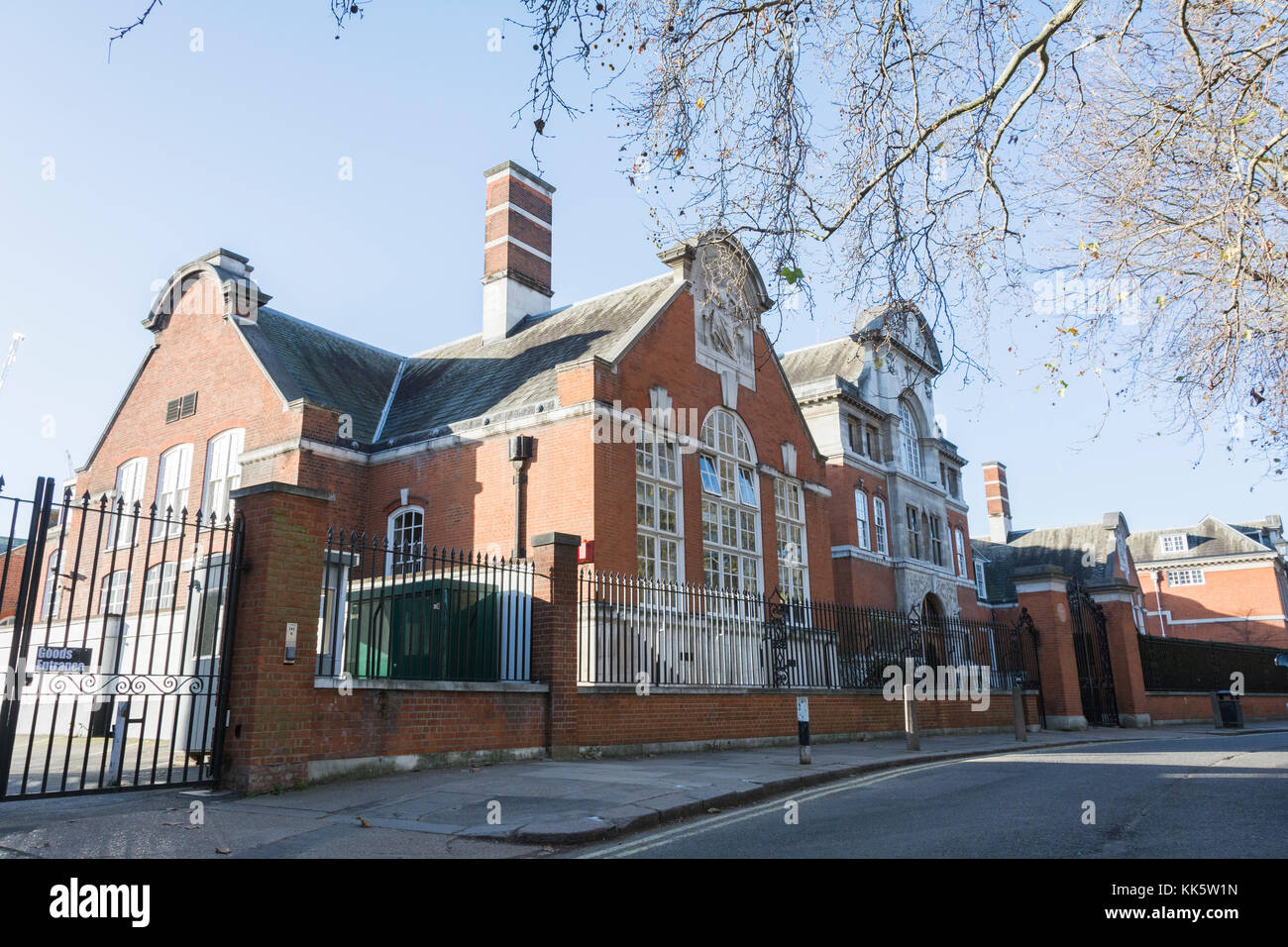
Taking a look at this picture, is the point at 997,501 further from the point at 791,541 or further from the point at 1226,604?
the point at 791,541

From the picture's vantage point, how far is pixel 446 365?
23.0 meters

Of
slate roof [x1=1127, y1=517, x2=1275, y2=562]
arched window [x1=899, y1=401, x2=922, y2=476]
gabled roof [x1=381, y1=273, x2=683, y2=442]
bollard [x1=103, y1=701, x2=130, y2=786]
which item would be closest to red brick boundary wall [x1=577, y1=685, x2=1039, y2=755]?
bollard [x1=103, y1=701, x2=130, y2=786]

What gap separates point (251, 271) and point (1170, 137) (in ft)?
66.2

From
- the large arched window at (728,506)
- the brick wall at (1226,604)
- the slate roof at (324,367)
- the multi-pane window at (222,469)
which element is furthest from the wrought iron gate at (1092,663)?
the brick wall at (1226,604)

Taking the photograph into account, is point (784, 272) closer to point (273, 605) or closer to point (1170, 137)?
point (1170, 137)

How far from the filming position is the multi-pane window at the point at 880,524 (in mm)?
30969

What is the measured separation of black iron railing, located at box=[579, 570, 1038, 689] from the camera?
41.6 feet

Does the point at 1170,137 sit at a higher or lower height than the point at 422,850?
A: higher

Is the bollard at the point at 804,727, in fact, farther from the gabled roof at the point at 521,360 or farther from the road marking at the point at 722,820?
the gabled roof at the point at 521,360

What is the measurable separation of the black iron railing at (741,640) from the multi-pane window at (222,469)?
1001 cm

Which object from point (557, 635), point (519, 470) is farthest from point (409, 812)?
point (519, 470)

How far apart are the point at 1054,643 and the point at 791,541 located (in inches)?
273
